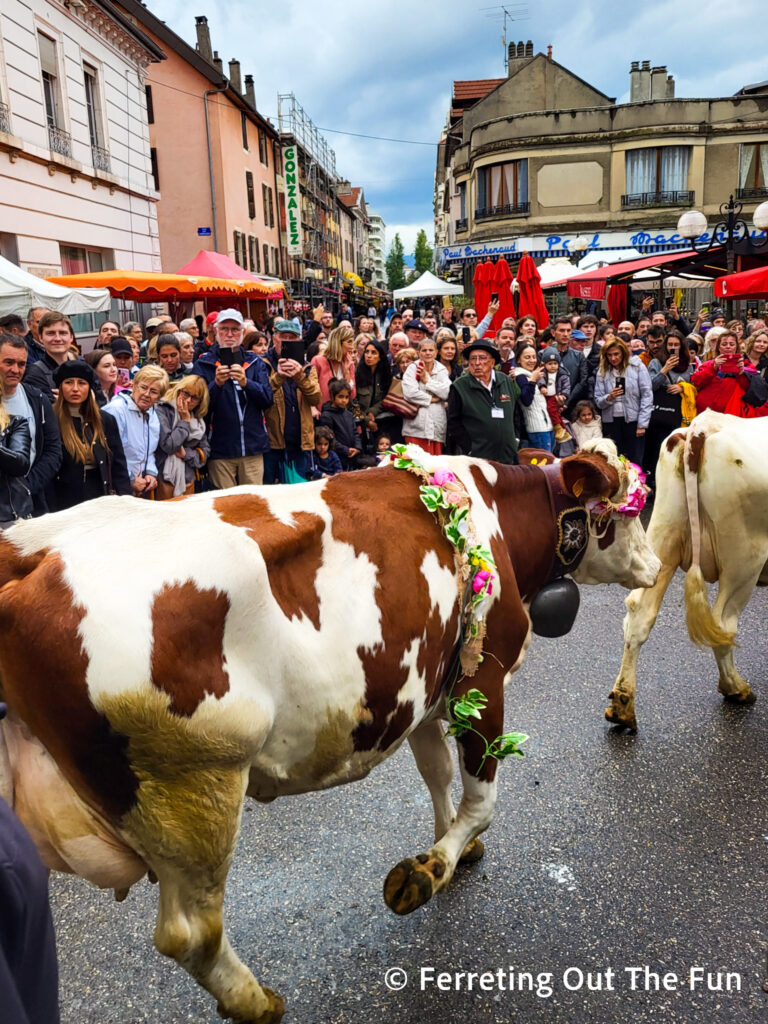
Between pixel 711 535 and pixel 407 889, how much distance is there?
247 cm

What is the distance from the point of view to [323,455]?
6738 millimetres

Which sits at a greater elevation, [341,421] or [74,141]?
[74,141]

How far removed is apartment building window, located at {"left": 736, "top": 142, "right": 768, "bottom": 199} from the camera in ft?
98.4

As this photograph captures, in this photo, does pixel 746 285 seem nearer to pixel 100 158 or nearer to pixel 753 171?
pixel 100 158

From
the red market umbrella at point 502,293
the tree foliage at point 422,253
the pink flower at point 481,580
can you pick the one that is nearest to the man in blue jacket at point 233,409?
the pink flower at point 481,580

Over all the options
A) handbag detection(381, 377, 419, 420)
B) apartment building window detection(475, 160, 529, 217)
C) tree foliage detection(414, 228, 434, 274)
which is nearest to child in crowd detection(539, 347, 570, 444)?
handbag detection(381, 377, 419, 420)

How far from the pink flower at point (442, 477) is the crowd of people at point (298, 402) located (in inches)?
45.5

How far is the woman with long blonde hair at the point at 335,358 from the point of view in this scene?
7.35 meters

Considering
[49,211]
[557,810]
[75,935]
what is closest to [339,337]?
[557,810]

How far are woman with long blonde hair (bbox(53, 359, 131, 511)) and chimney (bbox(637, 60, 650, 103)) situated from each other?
3434 cm

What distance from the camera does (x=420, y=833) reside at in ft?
9.81

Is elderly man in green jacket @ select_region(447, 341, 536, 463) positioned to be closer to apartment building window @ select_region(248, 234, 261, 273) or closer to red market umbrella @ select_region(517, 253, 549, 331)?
red market umbrella @ select_region(517, 253, 549, 331)

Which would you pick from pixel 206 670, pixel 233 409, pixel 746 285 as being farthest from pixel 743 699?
pixel 746 285

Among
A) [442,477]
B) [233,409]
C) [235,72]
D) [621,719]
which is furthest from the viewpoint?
[235,72]
